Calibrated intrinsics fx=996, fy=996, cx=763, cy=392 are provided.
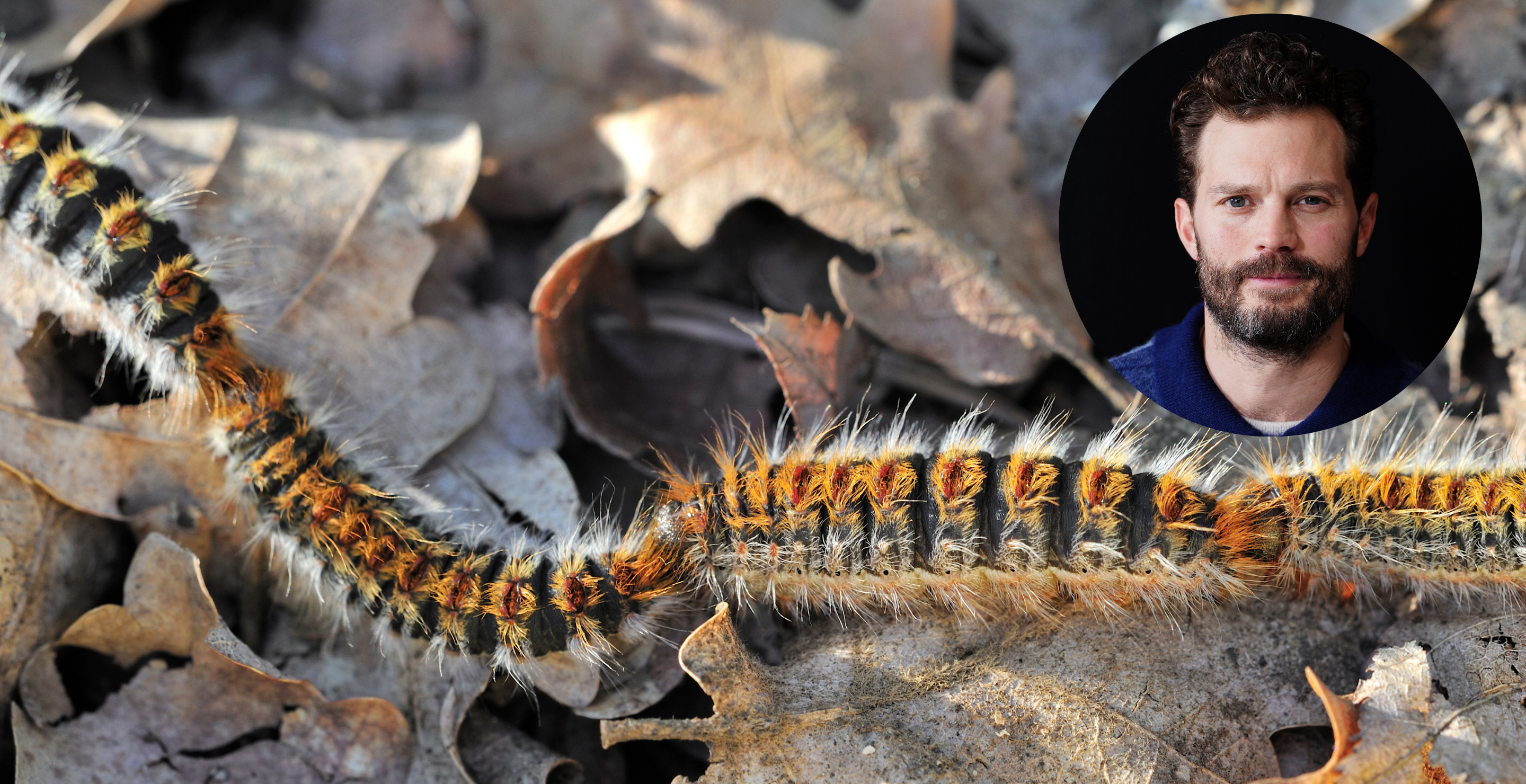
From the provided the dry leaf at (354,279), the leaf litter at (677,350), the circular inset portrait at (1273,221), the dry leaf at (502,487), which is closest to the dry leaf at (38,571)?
the leaf litter at (677,350)

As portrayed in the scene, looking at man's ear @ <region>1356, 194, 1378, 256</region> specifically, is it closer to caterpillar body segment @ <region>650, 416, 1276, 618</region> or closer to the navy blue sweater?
the navy blue sweater

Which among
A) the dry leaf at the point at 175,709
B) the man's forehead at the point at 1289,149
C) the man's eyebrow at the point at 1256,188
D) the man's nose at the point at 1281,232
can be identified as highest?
the man's forehead at the point at 1289,149

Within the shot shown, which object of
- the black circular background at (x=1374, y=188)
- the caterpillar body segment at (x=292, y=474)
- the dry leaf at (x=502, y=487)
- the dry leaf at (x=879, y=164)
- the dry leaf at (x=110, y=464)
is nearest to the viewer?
the black circular background at (x=1374, y=188)

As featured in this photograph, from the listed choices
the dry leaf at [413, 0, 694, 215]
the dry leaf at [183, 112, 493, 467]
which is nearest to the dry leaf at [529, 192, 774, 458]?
the dry leaf at [183, 112, 493, 467]

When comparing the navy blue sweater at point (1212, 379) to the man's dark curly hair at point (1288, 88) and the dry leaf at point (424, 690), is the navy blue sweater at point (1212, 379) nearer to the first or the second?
the man's dark curly hair at point (1288, 88)

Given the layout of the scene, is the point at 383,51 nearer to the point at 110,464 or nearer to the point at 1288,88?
the point at 110,464

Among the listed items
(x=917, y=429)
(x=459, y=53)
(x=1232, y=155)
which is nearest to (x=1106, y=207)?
(x=1232, y=155)

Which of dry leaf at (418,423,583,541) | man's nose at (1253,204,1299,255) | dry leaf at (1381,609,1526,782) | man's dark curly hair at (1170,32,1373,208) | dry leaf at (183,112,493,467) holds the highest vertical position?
man's dark curly hair at (1170,32,1373,208)
